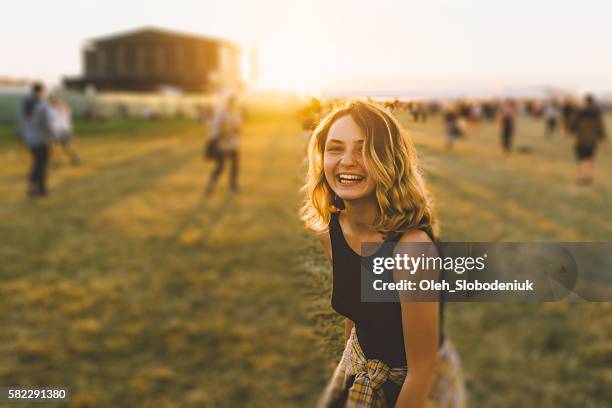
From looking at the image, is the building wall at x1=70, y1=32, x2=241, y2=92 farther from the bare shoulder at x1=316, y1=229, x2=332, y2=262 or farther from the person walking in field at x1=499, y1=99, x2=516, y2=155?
the bare shoulder at x1=316, y1=229, x2=332, y2=262

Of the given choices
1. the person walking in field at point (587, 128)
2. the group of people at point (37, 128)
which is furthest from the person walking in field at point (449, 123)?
the group of people at point (37, 128)

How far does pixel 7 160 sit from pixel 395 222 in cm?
1902

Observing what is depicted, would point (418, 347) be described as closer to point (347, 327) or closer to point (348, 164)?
point (347, 327)

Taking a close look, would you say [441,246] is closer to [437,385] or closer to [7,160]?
[437,385]

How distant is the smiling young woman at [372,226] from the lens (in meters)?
0.51

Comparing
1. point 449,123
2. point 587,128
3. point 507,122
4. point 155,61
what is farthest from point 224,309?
point 155,61

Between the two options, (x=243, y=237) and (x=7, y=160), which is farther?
(x=7, y=160)

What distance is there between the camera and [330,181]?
52 centimetres

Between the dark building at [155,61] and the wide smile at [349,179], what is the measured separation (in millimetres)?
63126

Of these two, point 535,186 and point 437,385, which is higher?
point 437,385

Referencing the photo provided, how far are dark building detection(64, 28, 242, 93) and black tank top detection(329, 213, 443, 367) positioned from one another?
6311 cm

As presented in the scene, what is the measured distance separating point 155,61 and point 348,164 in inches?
2626

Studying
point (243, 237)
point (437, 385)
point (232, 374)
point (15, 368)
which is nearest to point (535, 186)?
point (243, 237)

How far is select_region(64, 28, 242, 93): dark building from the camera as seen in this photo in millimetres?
61969
